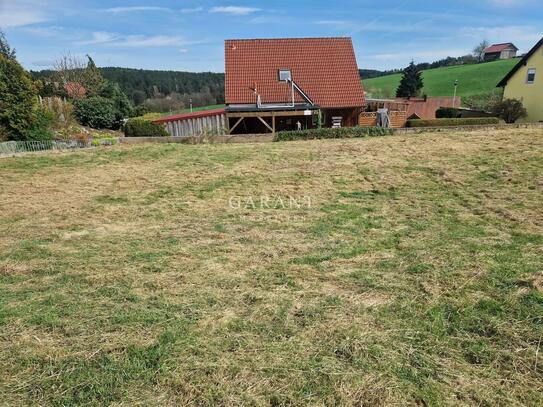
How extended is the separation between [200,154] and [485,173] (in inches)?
321

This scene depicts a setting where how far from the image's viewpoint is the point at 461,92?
3828 centimetres

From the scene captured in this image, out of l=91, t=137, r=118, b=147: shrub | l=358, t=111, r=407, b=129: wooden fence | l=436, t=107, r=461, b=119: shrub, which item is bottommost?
l=91, t=137, r=118, b=147: shrub

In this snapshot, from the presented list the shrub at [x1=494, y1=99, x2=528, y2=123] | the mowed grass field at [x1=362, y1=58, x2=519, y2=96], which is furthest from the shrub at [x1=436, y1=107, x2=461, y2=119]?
the mowed grass field at [x1=362, y1=58, x2=519, y2=96]

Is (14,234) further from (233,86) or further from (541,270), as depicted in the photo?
(233,86)

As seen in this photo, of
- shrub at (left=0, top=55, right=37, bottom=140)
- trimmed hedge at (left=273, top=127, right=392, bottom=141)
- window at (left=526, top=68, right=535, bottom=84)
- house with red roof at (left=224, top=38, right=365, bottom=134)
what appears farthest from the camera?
window at (left=526, top=68, right=535, bottom=84)

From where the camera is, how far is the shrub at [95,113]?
1977cm

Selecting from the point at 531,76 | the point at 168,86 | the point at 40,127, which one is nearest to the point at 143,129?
the point at 40,127

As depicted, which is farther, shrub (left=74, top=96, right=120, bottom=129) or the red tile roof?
shrub (left=74, top=96, right=120, bottom=129)

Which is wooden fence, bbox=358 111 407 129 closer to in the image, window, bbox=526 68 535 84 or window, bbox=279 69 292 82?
window, bbox=279 69 292 82

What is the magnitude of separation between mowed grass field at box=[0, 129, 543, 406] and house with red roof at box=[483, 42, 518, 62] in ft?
254

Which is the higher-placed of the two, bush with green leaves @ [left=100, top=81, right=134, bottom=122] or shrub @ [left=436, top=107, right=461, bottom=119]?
bush with green leaves @ [left=100, top=81, right=134, bottom=122]

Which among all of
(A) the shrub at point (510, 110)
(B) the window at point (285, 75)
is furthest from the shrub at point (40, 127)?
(A) the shrub at point (510, 110)

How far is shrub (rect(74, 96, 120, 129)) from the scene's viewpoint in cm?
1977

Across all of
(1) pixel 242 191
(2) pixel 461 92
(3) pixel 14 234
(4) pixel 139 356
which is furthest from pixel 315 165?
(2) pixel 461 92
